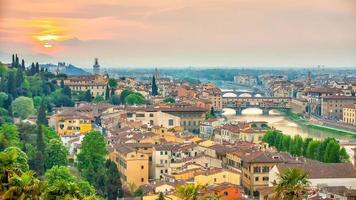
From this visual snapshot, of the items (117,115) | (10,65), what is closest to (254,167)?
(117,115)

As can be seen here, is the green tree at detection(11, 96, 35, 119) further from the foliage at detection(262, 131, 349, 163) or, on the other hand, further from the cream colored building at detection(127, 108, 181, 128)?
the foliage at detection(262, 131, 349, 163)

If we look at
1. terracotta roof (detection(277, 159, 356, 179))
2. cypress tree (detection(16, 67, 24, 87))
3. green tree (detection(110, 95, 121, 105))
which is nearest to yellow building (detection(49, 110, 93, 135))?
cypress tree (detection(16, 67, 24, 87))

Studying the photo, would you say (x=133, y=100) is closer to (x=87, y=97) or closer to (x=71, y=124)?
(x=87, y=97)

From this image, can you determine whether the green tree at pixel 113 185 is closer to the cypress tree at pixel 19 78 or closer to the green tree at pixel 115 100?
the cypress tree at pixel 19 78

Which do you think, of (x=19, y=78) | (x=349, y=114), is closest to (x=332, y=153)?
(x=19, y=78)

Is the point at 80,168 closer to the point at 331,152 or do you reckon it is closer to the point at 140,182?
the point at 140,182

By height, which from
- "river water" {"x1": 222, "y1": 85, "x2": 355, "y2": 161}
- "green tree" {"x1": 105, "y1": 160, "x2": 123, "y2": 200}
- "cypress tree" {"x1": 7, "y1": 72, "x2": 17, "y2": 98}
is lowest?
"river water" {"x1": 222, "y1": 85, "x2": 355, "y2": 161}

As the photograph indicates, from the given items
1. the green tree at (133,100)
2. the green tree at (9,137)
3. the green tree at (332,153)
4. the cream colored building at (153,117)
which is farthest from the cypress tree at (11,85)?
the green tree at (332,153)
